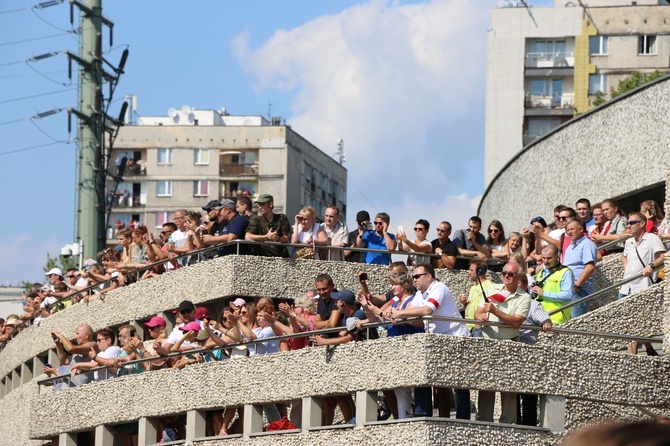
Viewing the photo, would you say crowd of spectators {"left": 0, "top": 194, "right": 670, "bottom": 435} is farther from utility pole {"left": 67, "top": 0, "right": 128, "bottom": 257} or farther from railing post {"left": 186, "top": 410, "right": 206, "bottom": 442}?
utility pole {"left": 67, "top": 0, "right": 128, "bottom": 257}

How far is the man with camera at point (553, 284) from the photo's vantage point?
46.7 ft

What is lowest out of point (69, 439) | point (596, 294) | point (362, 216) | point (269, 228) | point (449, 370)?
point (69, 439)

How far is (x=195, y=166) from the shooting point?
8988 centimetres

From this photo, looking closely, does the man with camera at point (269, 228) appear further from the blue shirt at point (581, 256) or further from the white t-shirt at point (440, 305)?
the white t-shirt at point (440, 305)

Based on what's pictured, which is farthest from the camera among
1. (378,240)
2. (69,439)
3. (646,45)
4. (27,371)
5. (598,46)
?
(598,46)

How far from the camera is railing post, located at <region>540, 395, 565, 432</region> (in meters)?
12.9

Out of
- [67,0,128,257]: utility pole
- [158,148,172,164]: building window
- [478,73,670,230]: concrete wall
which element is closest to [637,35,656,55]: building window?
[158,148,172,164]: building window

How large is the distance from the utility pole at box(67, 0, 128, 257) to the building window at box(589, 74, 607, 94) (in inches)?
1488

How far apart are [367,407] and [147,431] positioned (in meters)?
4.91

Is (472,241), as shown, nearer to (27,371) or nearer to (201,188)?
(27,371)

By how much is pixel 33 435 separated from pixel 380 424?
912 cm

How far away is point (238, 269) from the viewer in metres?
18.7

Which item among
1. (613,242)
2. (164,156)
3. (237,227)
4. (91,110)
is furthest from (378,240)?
(164,156)

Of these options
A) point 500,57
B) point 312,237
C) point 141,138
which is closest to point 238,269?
point 312,237
